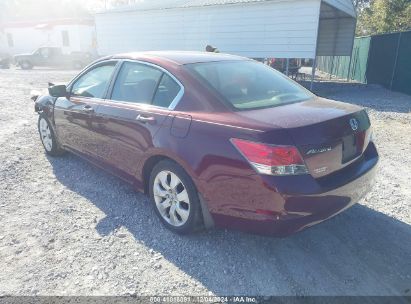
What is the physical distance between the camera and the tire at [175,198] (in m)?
3.04

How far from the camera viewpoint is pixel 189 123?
293 cm

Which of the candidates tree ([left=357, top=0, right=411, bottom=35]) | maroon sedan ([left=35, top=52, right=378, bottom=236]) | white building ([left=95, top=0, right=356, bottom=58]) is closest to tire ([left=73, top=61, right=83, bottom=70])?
white building ([left=95, top=0, right=356, bottom=58])

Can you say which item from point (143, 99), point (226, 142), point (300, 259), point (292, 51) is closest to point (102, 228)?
point (143, 99)

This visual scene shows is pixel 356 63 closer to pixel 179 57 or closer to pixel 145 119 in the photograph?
pixel 179 57

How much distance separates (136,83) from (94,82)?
0.95 meters

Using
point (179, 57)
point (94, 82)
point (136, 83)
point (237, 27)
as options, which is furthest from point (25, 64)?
point (179, 57)

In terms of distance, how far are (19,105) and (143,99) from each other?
8564 millimetres

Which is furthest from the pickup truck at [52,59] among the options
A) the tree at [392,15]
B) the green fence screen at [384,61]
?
the tree at [392,15]

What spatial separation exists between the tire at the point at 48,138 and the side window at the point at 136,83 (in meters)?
1.96

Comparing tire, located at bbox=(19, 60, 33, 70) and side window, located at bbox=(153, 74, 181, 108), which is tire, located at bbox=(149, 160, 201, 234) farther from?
tire, located at bbox=(19, 60, 33, 70)

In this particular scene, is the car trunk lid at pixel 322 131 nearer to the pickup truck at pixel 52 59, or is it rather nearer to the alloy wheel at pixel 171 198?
the alloy wheel at pixel 171 198

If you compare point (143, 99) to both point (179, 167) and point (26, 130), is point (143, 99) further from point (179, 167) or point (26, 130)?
point (26, 130)

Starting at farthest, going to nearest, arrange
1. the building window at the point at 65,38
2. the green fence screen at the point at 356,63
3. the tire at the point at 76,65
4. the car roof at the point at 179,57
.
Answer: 1. the building window at the point at 65,38
2. the tire at the point at 76,65
3. the green fence screen at the point at 356,63
4. the car roof at the point at 179,57

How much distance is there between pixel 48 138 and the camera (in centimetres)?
546
